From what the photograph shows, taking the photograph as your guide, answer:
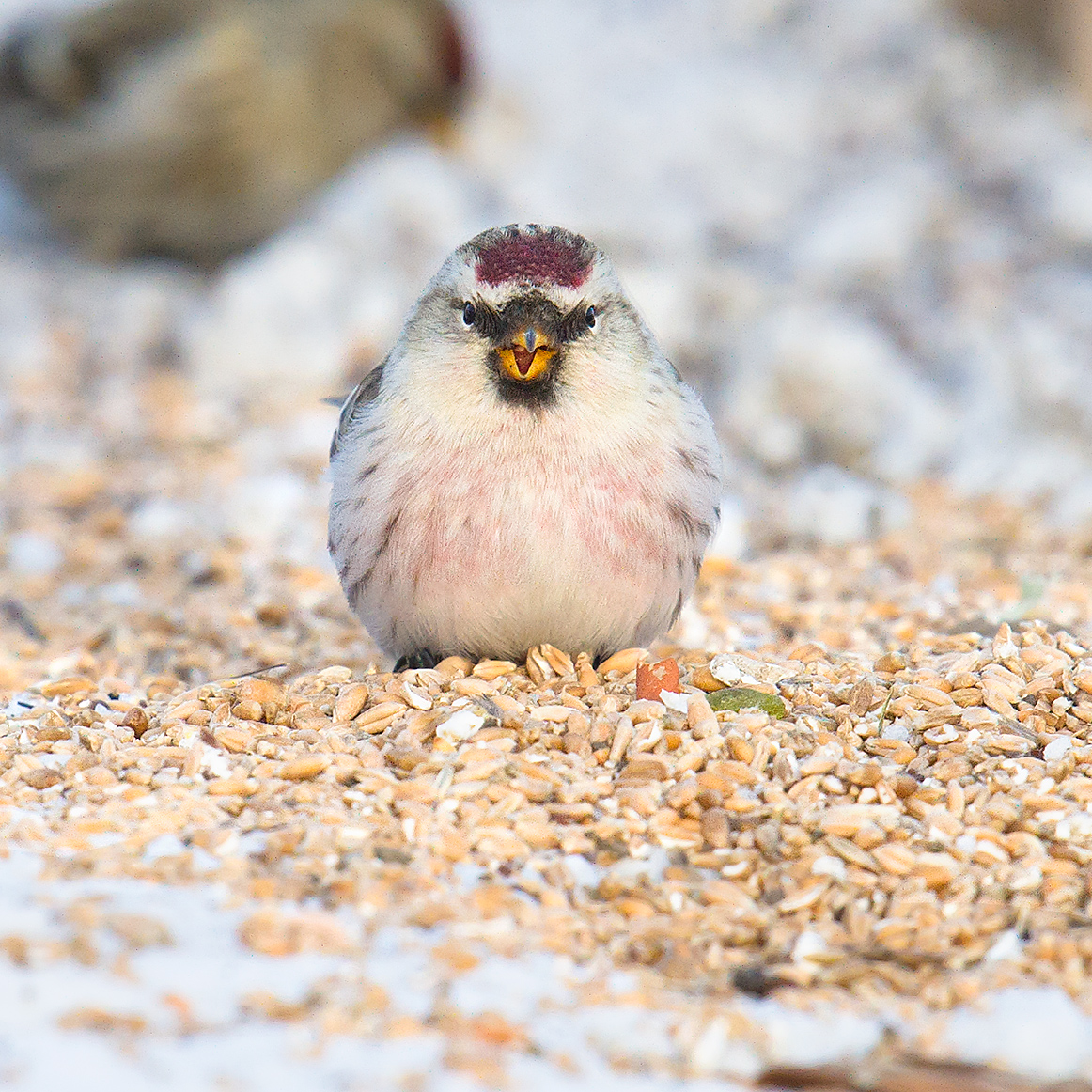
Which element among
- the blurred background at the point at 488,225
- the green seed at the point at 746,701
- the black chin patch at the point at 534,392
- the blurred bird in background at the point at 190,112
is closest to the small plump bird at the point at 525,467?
the black chin patch at the point at 534,392

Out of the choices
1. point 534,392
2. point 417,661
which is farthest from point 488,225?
point 534,392

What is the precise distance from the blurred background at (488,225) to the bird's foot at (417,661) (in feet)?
4.85

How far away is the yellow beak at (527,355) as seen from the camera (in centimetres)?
270

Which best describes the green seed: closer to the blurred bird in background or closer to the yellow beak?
the yellow beak

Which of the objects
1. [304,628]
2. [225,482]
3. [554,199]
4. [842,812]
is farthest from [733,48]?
[842,812]

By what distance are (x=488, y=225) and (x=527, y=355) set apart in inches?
163

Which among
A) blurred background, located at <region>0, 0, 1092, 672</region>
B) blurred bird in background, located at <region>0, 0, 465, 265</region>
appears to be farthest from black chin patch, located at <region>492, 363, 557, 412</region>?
blurred bird in background, located at <region>0, 0, 465, 265</region>

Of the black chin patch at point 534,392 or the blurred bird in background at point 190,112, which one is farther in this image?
the blurred bird in background at point 190,112

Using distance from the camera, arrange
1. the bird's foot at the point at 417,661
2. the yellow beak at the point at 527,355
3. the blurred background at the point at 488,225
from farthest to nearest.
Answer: the blurred background at the point at 488,225
the bird's foot at the point at 417,661
the yellow beak at the point at 527,355

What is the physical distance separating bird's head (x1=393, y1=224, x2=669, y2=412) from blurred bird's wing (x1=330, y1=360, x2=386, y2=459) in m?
0.24

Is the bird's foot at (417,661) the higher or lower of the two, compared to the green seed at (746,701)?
lower

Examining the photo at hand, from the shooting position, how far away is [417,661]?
3.11m

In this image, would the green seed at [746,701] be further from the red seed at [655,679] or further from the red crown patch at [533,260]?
the red crown patch at [533,260]

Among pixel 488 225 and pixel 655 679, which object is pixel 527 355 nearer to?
pixel 655 679
